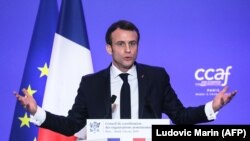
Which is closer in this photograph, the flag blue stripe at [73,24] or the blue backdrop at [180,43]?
the blue backdrop at [180,43]

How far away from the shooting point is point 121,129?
8.96 ft

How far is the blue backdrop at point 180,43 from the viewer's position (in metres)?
3.04

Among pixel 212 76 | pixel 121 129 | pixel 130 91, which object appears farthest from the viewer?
pixel 212 76

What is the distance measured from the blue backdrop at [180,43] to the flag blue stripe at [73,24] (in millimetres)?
49

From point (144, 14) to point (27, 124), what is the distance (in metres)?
1.24

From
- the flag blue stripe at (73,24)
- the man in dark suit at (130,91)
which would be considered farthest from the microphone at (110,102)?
the flag blue stripe at (73,24)

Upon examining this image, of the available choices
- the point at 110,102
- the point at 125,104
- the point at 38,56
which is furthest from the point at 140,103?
the point at 38,56

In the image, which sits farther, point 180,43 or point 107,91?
point 180,43

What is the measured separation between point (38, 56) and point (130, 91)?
0.82m

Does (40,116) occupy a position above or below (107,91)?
below

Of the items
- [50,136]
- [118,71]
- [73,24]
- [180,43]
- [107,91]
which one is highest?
[73,24]

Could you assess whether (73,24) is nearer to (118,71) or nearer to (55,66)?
(55,66)

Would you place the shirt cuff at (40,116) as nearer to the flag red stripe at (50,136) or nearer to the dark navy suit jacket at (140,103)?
the dark navy suit jacket at (140,103)

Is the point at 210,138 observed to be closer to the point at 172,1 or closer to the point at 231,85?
the point at 231,85
